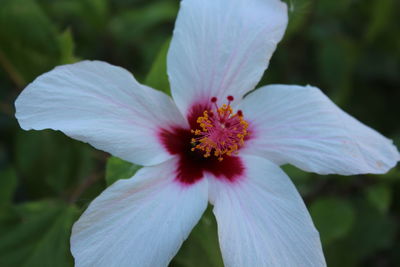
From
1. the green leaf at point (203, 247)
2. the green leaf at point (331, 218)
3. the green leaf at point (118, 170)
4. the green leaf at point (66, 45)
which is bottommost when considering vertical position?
the green leaf at point (331, 218)

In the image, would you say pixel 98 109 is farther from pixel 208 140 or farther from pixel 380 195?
pixel 380 195

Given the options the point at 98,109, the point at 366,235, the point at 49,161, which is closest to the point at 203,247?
the point at 98,109

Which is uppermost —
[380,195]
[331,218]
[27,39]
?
[27,39]

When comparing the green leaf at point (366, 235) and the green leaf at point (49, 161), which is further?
the green leaf at point (366, 235)

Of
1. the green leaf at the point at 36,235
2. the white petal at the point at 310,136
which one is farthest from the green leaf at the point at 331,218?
the green leaf at the point at 36,235

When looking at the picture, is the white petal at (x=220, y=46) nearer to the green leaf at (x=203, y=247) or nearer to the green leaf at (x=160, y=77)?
the green leaf at (x=160, y=77)

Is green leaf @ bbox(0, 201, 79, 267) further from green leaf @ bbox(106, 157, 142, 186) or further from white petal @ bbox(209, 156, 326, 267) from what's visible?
white petal @ bbox(209, 156, 326, 267)

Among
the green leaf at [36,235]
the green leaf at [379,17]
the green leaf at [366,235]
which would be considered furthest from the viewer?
the green leaf at [379,17]
